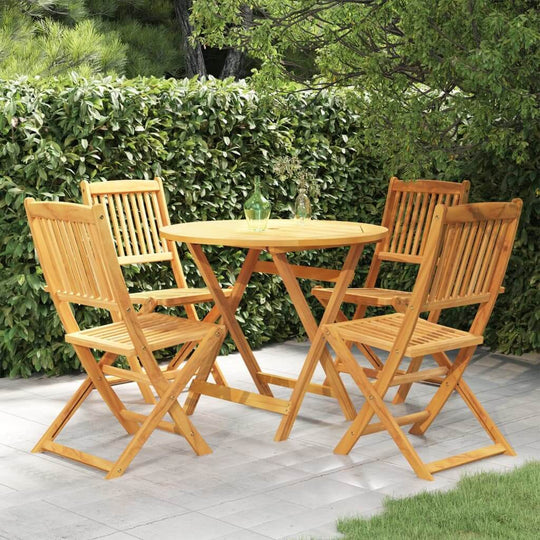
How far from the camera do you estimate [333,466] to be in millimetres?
4477

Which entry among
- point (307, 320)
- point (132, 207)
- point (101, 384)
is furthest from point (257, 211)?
point (101, 384)

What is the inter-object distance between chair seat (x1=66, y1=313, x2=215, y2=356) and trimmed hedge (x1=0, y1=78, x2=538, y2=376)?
4.15 feet

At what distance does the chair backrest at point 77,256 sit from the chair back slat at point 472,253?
1.39 metres

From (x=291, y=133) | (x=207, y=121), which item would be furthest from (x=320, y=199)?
(x=207, y=121)

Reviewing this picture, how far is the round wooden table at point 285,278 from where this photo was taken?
15.7 ft

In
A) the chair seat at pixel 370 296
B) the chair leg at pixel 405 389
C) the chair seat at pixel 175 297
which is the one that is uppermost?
the chair seat at pixel 370 296

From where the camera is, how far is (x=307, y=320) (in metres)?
5.02

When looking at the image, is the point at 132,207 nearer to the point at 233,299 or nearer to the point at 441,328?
the point at 233,299

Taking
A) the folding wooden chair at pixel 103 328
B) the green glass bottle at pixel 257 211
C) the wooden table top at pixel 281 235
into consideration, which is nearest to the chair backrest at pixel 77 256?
the folding wooden chair at pixel 103 328

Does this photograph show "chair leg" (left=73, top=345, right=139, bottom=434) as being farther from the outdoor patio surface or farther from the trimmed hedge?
the trimmed hedge

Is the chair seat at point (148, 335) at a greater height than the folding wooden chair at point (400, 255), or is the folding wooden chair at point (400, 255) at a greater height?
the folding wooden chair at point (400, 255)

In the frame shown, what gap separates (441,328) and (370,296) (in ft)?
2.37

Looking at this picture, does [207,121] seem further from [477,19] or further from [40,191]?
[477,19]

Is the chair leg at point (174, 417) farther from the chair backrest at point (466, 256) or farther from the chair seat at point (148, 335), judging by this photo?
the chair backrest at point (466, 256)
